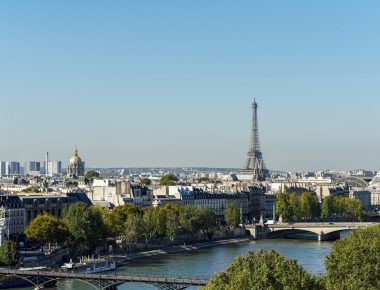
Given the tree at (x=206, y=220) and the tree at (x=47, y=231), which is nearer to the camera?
the tree at (x=47, y=231)

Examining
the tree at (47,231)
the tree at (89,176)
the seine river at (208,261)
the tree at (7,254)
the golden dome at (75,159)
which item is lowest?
the seine river at (208,261)

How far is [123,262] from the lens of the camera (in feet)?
177

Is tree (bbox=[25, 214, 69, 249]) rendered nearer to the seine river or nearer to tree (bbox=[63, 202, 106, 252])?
tree (bbox=[63, 202, 106, 252])

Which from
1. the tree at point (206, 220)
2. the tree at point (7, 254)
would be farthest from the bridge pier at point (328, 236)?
the tree at point (7, 254)

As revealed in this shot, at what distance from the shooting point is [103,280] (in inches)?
1451

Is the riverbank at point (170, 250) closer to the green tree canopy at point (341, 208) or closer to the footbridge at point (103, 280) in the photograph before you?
the footbridge at point (103, 280)

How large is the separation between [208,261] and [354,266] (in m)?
27.3

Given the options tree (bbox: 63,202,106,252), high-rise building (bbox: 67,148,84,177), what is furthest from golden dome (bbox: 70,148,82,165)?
tree (bbox: 63,202,106,252)

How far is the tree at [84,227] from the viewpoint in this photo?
54.1m

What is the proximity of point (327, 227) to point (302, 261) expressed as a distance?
21320mm

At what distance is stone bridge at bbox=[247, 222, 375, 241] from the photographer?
74312mm

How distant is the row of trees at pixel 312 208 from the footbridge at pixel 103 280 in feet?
174

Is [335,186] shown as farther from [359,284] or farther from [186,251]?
[359,284]

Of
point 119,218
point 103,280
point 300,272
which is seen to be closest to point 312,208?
point 119,218
